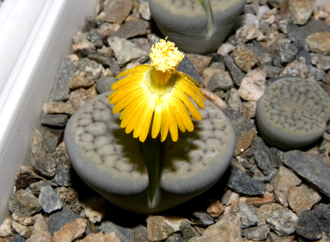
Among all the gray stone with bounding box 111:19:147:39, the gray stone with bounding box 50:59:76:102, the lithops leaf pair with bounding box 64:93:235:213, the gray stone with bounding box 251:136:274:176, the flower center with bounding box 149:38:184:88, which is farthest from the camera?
the gray stone with bounding box 111:19:147:39

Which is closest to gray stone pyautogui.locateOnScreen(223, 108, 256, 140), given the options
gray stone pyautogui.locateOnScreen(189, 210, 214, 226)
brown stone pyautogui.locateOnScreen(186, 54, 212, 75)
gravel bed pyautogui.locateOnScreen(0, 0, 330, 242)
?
gravel bed pyautogui.locateOnScreen(0, 0, 330, 242)

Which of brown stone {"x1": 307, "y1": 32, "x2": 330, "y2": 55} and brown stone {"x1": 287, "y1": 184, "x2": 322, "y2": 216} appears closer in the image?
brown stone {"x1": 287, "y1": 184, "x2": 322, "y2": 216}

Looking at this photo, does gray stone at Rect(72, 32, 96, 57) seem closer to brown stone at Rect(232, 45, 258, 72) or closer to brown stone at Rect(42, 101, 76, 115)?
brown stone at Rect(42, 101, 76, 115)

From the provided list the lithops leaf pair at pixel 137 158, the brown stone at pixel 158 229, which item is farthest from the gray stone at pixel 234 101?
the brown stone at pixel 158 229

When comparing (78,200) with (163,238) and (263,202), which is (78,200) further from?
(263,202)

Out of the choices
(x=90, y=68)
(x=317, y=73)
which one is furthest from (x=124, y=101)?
(x=317, y=73)

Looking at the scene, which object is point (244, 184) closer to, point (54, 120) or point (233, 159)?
point (233, 159)

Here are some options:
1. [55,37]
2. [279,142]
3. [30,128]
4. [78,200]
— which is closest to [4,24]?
[55,37]
